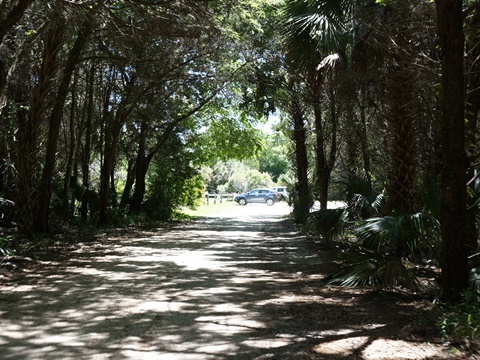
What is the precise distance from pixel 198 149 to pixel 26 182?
16.5m

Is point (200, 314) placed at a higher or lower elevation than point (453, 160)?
lower

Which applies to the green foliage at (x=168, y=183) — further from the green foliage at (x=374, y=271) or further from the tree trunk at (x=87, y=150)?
the green foliage at (x=374, y=271)

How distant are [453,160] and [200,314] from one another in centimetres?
350

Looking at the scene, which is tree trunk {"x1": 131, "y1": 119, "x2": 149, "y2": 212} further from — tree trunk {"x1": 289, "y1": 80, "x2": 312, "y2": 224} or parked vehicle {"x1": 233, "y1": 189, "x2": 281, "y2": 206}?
parked vehicle {"x1": 233, "y1": 189, "x2": 281, "y2": 206}

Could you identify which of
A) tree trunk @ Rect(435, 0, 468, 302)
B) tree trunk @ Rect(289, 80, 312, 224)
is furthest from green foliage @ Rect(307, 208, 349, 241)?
tree trunk @ Rect(289, 80, 312, 224)

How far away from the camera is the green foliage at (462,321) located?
4.61m

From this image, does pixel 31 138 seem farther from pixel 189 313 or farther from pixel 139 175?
pixel 139 175

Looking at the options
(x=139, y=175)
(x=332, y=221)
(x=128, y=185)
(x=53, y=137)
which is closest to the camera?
(x=332, y=221)

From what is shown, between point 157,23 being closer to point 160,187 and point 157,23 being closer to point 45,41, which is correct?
point 45,41

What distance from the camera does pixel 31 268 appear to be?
30.1ft

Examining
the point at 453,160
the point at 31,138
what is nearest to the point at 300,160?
the point at 31,138

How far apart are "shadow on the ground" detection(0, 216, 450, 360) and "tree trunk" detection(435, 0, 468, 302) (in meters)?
0.72

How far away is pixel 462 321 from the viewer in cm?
489

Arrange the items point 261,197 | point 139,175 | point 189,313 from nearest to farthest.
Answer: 1. point 189,313
2. point 139,175
3. point 261,197
